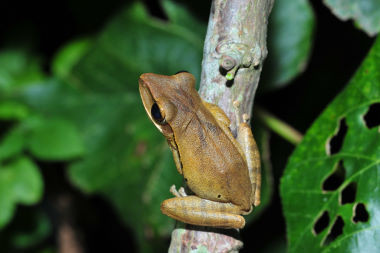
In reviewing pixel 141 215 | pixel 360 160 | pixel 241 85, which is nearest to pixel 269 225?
pixel 141 215

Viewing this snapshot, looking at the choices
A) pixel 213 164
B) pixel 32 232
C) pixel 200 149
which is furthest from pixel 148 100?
pixel 32 232

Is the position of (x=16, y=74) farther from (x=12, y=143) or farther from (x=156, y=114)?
(x=156, y=114)

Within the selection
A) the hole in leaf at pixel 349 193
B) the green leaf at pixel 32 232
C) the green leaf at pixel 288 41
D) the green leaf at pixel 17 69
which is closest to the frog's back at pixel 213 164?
the hole in leaf at pixel 349 193

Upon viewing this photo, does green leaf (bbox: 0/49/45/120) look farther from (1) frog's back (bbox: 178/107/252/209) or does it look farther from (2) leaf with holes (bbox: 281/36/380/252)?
(2) leaf with holes (bbox: 281/36/380/252)

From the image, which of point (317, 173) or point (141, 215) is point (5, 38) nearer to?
point (141, 215)

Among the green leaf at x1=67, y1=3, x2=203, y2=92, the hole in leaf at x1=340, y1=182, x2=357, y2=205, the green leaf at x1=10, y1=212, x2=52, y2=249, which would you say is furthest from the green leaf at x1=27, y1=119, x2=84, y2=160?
the hole in leaf at x1=340, y1=182, x2=357, y2=205
